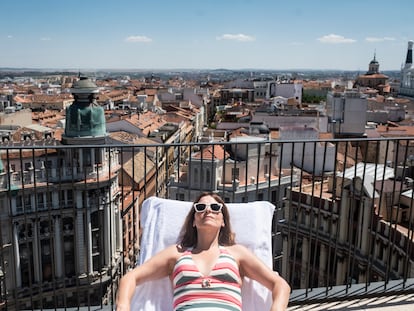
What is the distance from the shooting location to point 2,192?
11508 mm

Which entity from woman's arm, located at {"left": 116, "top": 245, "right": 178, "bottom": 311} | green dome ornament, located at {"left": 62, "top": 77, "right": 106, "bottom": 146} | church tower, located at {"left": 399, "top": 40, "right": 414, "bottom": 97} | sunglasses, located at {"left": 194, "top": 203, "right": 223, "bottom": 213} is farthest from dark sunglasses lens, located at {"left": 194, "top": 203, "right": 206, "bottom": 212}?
church tower, located at {"left": 399, "top": 40, "right": 414, "bottom": 97}

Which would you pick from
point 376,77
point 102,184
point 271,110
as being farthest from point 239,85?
point 102,184

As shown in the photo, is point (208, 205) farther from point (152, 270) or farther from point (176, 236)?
point (152, 270)

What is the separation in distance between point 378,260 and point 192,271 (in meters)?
10.1

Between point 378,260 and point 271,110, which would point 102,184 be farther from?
point 271,110

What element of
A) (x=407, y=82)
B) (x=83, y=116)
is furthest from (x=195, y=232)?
(x=407, y=82)

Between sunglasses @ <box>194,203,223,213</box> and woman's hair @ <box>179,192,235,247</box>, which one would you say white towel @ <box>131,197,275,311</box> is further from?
sunglasses @ <box>194,203,223,213</box>

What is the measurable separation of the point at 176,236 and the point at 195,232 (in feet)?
0.75

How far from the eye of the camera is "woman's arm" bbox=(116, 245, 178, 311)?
9.74 ft

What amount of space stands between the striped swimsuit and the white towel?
0.74 feet

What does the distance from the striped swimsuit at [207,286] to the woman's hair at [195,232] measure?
137mm

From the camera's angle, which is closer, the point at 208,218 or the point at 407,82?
the point at 208,218

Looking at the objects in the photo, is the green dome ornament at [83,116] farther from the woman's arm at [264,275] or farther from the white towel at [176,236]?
the woman's arm at [264,275]

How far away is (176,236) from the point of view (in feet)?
11.3
